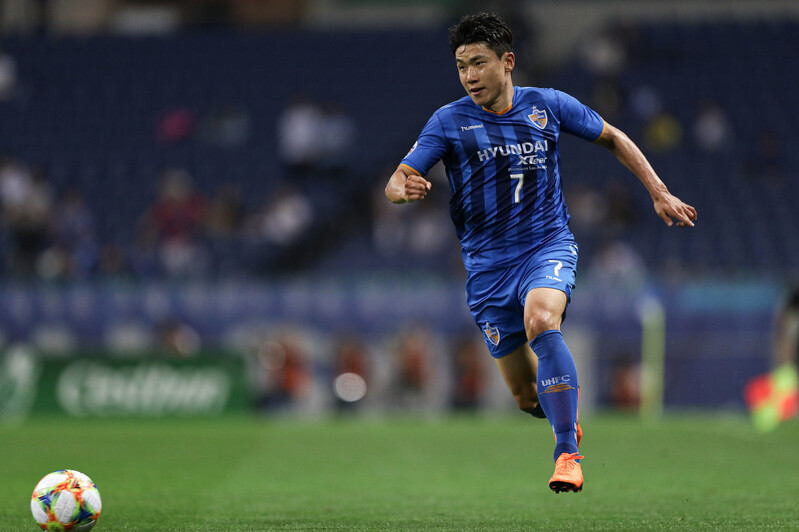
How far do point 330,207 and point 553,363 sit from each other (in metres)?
16.1

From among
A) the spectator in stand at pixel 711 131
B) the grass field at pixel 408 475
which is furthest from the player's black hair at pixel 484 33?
the spectator in stand at pixel 711 131

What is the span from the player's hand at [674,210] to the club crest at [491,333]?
1204 mm

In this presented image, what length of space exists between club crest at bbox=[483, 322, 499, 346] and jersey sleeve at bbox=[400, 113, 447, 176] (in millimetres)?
1071

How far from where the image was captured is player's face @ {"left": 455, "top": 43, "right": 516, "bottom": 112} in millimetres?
5965

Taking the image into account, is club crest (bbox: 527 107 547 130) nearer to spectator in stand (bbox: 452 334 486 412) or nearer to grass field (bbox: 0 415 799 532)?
grass field (bbox: 0 415 799 532)

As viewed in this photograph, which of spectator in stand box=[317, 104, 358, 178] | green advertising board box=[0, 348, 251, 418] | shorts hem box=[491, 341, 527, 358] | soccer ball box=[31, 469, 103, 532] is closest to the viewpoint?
soccer ball box=[31, 469, 103, 532]

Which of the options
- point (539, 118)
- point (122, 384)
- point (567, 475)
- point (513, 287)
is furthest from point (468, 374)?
point (567, 475)

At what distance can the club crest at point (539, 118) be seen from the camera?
6262 millimetres

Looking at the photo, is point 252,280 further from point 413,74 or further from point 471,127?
point 471,127

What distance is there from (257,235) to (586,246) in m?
6.20

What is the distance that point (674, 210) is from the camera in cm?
597

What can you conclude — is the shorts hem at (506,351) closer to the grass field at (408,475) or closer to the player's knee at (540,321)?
the player's knee at (540,321)

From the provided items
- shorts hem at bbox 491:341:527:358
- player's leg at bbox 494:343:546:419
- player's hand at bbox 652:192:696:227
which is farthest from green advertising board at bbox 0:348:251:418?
player's hand at bbox 652:192:696:227

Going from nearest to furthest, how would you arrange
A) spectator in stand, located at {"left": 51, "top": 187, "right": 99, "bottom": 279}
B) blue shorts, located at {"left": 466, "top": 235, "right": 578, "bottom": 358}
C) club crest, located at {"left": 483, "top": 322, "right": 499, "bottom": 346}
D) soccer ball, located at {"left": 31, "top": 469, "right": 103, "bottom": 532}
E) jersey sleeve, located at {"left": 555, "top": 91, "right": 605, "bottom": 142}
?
soccer ball, located at {"left": 31, "top": 469, "right": 103, "bottom": 532}, blue shorts, located at {"left": 466, "top": 235, "right": 578, "bottom": 358}, jersey sleeve, located at {"left": 555, "top": 91, "right": 605, "bottom": 142}, club crest, located at {"left": 483, "top": 322, "right": 499, "bottom": 346}, spectator in stand, located at {"left": 51, "top": 187, "right": 99, "bottom": 279}
